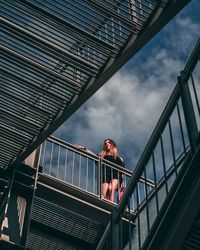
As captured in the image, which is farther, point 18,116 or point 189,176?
point 18,116

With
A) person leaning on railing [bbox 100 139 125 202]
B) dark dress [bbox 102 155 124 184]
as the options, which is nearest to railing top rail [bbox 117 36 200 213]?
person leaning on railing [bbox 100 139 125 202]

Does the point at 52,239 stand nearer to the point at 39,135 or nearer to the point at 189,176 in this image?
the point at 39,135

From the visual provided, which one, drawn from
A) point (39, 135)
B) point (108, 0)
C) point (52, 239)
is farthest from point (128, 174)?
point (108, 0)

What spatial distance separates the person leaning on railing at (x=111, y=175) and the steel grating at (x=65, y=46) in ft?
16.4

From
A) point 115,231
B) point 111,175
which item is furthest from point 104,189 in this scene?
point 115,231

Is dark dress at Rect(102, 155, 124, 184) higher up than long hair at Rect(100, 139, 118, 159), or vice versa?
long hair at Rect(100, 139, 118, 159)

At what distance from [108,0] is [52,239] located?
638 cm

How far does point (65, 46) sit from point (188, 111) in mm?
2101

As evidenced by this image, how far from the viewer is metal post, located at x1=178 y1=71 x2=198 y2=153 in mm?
5498

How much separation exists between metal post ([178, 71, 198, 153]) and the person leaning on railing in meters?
6.38

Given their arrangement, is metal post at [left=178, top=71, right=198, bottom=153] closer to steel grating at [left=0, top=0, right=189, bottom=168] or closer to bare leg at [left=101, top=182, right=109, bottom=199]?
steel grating at [left=0, top=0, right=189, bottom=168]

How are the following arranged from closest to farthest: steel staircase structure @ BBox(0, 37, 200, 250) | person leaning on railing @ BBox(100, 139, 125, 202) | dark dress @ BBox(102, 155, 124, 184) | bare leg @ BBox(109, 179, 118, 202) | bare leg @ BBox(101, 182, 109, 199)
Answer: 1. steel staircase structure @ BBox(0, 37, 200, 250)
2. bare leg @ BBox(101, 182, 109, 199)
3. bare leg @ BBox(109, 179, 118, 202)
4. person leaning on railing @ BBox(100, 139, 125, 202)
5. dark dress @ BBox(102, 155, 124, 184)

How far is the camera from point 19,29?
22.0 feet

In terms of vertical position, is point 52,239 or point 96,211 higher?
point 96,211
